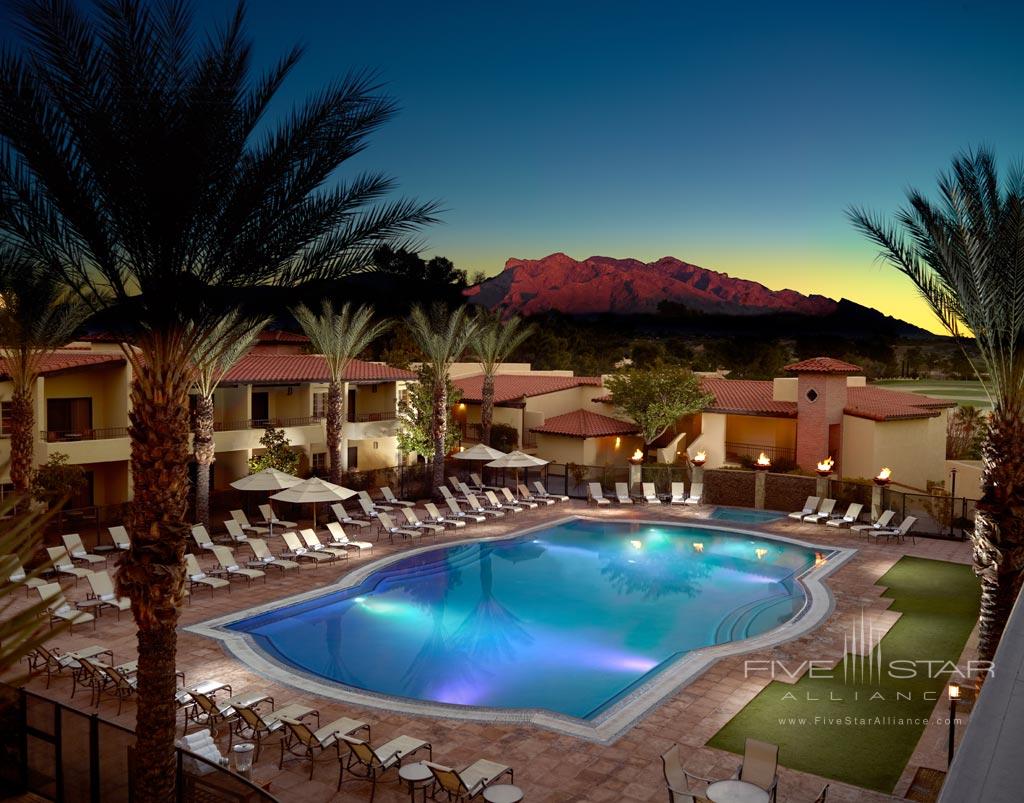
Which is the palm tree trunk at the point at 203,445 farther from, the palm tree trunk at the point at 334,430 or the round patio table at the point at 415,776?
the round patio table at the point at 415,776

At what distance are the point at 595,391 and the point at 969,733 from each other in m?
41.4

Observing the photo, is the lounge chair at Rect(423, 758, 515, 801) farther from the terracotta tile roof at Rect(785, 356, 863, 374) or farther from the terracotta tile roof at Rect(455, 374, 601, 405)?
the terracotta tile roof at Rect(455, 374, 601, 405)

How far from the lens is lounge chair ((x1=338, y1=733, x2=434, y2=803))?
9750mm

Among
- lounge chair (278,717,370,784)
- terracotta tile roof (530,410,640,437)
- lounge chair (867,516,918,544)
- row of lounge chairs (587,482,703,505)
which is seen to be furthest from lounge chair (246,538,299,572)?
terracotta tile roof (530,410,640,437)

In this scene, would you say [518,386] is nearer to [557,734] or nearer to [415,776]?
[557,734]

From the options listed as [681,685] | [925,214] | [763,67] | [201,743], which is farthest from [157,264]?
[763,67]

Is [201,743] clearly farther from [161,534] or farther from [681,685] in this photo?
[681,685]

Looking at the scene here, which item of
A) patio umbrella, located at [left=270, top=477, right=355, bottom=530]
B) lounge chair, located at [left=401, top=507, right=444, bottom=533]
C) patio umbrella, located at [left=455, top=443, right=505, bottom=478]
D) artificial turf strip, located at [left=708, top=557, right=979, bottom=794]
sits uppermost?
patio umbrella, located at [left=455, top=443, right=505, bottom=478]

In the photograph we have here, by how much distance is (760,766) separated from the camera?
9.23 m

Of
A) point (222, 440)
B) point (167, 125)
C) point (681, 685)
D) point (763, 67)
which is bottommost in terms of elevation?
point (681, 685)

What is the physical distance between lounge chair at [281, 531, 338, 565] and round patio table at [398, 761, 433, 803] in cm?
1188

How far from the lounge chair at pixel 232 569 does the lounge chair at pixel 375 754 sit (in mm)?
9193

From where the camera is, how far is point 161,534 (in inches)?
344

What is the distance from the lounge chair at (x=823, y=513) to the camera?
86.2 feet
